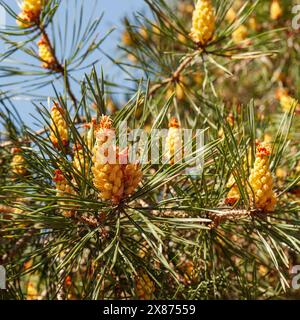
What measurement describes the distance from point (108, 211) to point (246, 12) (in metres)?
0.62

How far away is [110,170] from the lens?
734 mm

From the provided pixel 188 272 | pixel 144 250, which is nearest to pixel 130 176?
pixel 144 250

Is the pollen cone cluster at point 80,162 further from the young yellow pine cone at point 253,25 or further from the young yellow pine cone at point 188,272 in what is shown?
the young yellow pine cone at point 253,25

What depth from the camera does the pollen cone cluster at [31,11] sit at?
114 centimetres

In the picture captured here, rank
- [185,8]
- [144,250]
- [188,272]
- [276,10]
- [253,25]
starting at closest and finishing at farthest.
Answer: [144,250] → [188,272] → [276,10] → [253,25] → [185,8]

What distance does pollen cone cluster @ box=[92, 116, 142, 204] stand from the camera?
0.72 m

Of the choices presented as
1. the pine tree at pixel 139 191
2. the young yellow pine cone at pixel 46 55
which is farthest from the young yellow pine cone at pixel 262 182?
the young yellow pine cone at pixel 46 55

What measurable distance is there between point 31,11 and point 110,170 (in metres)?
0.55

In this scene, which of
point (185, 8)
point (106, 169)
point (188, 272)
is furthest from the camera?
point (185, 8)

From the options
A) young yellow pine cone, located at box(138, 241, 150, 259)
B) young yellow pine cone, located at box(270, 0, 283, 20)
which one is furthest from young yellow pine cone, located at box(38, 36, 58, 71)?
young yellow pine cone, located at box(270, 0, 283, 20)

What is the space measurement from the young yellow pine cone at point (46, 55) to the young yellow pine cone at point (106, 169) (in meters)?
0.48

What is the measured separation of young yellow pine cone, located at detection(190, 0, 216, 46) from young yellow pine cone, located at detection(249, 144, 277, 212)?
0.41 m

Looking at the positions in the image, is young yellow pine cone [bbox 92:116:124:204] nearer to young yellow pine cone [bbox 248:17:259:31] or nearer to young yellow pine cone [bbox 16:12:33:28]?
young yellow pine cone [bbox 16:12:33:28]

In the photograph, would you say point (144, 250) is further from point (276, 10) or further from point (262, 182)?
point (276, 10)
